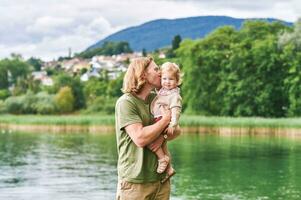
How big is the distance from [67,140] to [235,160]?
1463 cm

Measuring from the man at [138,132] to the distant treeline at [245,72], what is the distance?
4999 centimetres

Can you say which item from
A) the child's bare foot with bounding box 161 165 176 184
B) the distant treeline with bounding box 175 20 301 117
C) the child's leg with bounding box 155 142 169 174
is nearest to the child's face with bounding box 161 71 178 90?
the child's leg with bounding box 155 142 169 174

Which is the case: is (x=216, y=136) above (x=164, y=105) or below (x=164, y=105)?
below

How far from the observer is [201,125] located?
40.8m

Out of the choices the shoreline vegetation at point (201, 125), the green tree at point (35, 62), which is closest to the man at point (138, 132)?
the shoreline vegetation at point (201, 125)

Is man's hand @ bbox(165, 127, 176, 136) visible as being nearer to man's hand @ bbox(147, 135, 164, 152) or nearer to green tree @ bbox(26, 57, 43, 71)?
man's hand @ bbox(147, 135, 164, 152)

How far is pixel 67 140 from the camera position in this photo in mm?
38094

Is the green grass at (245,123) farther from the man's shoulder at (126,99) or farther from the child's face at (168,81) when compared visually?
the man's shoulder at (126,99)

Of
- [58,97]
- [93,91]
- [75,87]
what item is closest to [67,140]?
[58,97]

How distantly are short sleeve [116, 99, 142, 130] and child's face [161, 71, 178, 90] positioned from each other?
0.25 metres

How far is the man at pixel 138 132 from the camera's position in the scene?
14.9 feet

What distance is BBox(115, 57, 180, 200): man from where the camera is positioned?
4535mm

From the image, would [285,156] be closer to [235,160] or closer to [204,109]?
[235,160]

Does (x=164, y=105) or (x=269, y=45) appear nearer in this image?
(x=164, y=105)
